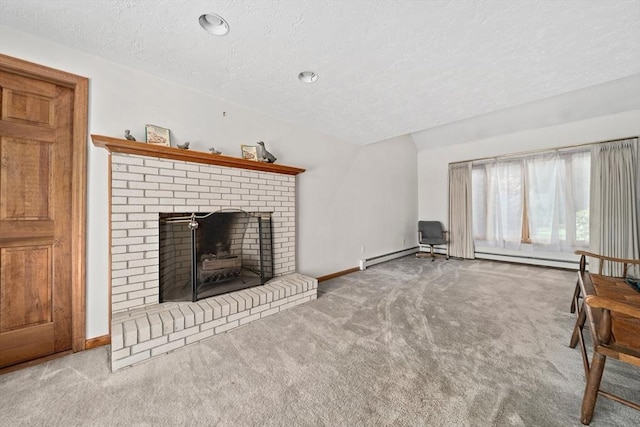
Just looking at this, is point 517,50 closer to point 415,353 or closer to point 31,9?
point 415,353

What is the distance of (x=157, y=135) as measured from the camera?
200cm

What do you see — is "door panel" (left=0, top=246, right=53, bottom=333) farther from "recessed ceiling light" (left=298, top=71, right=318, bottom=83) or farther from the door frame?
"recessed ceiling light" (left=298, top=71, right=318, bottom=83)

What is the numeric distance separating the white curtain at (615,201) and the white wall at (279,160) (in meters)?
2.88

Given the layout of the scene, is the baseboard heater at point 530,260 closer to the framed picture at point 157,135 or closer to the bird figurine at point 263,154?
the bird figurine at point 263,154

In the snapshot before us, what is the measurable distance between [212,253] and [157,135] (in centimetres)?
119

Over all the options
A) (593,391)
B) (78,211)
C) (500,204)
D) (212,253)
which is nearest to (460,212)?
(500,204)

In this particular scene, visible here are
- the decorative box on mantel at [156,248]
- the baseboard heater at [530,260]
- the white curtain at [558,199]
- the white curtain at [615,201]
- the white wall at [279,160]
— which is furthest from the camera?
the baseboard heater at [530,260]

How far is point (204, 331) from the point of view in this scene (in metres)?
1.89

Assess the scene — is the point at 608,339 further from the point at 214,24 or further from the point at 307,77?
the point at 214,24

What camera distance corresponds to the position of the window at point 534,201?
384 centimetres

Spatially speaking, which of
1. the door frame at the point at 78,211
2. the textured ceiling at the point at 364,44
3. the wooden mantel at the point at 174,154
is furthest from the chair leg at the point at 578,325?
the door frame at the point at 78,211

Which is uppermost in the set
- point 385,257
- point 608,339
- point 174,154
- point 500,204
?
point 174,154

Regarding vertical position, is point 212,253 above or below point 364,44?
below

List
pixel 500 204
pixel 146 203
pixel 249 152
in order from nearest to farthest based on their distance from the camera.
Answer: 1. pixel 146 203
2. pixel 249 152
3. pixel 500 204
